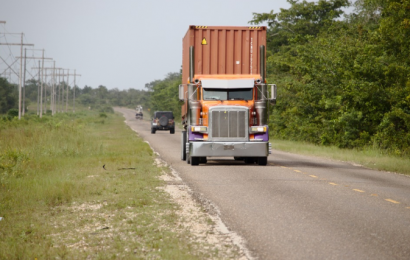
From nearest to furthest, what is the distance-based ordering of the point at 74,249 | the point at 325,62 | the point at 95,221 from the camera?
the point at 74,249, the point at 95,221, the point at 325,62

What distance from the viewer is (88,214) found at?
10461 millimetres

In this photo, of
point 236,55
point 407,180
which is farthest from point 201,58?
point 407,180

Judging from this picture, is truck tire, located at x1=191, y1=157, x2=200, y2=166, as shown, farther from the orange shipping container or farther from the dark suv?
the dark suv

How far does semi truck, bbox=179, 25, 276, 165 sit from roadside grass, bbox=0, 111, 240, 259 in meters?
1.85

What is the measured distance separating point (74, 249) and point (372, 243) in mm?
3762

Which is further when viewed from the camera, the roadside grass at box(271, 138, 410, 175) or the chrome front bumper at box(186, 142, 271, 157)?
the roadside grass at box(271, 138, 410, 175)

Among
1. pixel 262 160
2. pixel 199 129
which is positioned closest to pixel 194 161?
pixel 199 129

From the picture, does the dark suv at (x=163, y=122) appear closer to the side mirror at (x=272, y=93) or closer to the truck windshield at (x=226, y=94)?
the truck windshield at (x=226, y=94)

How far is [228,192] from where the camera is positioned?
13102mm

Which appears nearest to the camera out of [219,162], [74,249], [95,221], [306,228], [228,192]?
[74,249]

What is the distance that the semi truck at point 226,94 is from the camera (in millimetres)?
19078

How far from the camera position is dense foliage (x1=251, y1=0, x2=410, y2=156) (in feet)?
89.5

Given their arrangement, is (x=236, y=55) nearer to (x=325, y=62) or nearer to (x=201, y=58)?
(x=201, y=58)

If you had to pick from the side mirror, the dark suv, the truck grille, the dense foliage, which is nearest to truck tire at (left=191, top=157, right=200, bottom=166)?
the truck grille
